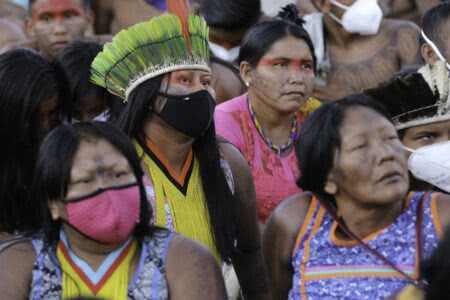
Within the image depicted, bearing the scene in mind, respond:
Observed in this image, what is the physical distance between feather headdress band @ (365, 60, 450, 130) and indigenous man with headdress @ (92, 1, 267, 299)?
71cm

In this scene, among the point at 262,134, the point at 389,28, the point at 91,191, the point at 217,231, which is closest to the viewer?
the point at 91,191

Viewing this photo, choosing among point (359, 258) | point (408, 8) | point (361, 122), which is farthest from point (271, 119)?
point (408, 8)

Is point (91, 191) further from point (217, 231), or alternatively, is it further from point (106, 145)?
point (217, 231)

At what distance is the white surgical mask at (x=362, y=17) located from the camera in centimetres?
739

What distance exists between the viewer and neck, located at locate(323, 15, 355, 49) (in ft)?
24.6

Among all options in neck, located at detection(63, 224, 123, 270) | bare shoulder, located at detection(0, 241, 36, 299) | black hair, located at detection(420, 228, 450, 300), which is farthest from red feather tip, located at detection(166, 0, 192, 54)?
black hair, located at detection(420, 228, 450, 300)

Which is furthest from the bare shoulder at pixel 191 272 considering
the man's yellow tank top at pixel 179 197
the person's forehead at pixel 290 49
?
the person's forehead at pixel 290 49

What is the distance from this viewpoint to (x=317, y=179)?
4.60 meters

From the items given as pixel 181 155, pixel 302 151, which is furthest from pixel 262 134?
pixel 302 151

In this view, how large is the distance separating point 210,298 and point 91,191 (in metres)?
0.55

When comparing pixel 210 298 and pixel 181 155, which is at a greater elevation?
pixel 181 155

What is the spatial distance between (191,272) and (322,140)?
0.70 m

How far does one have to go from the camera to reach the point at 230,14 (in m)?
7.59

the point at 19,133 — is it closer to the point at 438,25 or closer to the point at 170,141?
the point at 170,141
